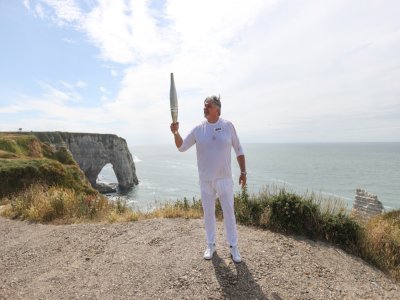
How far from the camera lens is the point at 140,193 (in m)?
71.8

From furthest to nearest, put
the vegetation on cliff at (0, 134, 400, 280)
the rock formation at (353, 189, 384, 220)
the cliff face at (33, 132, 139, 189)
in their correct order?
the cliff face at (33, 132, 139, 189), the rock formation at (353, 189, 384, 220), the vegetation on cliff at (0, 134, 400, 280)

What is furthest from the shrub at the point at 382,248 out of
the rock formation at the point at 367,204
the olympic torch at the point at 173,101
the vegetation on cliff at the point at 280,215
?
the rock formation at the point at 367,204

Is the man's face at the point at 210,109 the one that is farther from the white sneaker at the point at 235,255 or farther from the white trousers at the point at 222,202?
the white sneaker at the point at 235,255

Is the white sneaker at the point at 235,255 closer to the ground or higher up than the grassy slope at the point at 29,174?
closer to the ground

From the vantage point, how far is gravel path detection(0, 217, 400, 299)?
4664 mm

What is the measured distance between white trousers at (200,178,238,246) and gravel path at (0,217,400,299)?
0.58 meters

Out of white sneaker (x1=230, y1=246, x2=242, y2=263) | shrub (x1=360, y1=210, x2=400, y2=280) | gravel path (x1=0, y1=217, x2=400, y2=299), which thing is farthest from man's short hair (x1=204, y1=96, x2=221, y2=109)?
shrub (x1=360, y1=210, x2=400, y2=280)

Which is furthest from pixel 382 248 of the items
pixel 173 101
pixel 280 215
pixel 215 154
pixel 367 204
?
pixel 367 204

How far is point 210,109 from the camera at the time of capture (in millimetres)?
5051

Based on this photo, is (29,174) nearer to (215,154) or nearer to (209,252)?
(209,252)

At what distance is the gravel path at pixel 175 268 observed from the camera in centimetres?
466

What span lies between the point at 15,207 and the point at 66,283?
6054 millimetres

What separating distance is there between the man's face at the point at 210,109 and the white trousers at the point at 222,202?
3.69 ft

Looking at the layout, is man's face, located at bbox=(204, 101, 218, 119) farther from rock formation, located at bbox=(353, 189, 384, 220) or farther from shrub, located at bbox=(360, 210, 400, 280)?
rock formation, located at bbox=(353, 189, 384, 220)
